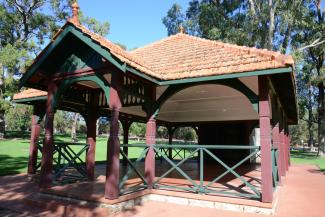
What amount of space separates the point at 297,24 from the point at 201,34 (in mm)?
8814

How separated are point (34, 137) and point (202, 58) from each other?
6.66 meters

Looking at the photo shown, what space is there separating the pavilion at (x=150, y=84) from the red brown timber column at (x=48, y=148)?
0.02 meters

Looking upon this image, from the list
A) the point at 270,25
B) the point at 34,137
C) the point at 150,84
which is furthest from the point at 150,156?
the point at 270,25

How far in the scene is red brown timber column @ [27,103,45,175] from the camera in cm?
A: 1012

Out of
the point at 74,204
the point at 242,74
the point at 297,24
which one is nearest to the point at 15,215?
the point at 74,204

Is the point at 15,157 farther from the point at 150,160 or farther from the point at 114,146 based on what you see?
the point at 114,146

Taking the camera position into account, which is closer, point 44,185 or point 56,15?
point 44,185

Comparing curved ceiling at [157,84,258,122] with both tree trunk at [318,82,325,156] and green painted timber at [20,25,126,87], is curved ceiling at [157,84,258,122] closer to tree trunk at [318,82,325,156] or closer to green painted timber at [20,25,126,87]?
green painted timber at [20,25,126,87]

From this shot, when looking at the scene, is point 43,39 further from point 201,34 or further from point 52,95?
point 52,95

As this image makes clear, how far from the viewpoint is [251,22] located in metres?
20.9

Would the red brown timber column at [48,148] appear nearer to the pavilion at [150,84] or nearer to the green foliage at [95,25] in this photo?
the pavilion at [150,84]

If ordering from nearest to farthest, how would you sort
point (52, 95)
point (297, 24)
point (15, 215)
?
1. point (15, 215)
2. point (52, 95)
3. point (297, 24)

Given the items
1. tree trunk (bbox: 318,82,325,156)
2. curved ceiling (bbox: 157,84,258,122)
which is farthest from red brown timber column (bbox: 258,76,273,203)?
tree trunk (bbox: 318,82,325,156)

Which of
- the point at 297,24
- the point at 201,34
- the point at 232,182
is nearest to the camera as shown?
the point at 232,182
